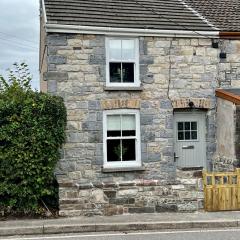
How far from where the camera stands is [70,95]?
45.2 feet

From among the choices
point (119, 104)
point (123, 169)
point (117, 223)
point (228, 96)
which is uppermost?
point (228, 96)

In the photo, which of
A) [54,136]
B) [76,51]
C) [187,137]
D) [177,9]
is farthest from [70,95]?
[177,9]

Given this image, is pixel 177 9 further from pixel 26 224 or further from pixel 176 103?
pixel 26 224

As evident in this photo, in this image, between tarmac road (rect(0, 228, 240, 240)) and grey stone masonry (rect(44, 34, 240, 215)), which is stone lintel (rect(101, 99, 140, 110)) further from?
tarmac road (rect(0, 228, 240, 240))

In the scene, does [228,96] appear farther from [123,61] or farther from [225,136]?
[123,61]

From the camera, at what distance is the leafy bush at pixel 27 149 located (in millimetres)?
10578

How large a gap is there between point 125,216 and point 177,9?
886 centimetres

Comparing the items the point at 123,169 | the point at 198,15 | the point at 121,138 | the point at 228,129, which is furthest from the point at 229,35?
the point at 123,169

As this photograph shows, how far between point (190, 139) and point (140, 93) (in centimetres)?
236

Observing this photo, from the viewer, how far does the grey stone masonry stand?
45.0 ft

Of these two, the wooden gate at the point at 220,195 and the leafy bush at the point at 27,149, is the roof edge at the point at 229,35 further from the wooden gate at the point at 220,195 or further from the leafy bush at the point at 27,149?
the leafy bush at the point at 27,149

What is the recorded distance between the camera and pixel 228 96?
14.3m

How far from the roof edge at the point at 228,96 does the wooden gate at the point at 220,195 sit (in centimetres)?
315

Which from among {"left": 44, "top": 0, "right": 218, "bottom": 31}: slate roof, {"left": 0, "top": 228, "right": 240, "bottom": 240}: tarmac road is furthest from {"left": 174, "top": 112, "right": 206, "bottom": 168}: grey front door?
{"left": 0, "top": 228, "right": 240, "bottom": 240}: tarmac road
